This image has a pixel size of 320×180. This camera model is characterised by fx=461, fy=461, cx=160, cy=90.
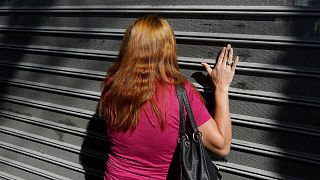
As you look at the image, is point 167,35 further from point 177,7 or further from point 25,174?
point 25,174

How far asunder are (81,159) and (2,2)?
1.75 metres

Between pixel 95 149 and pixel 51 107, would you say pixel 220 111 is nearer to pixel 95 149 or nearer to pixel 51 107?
pixel 95 149

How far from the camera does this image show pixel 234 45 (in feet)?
9.73

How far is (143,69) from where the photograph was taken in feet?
8.64

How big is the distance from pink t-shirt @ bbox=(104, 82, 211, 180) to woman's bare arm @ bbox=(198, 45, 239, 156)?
9 centimetres

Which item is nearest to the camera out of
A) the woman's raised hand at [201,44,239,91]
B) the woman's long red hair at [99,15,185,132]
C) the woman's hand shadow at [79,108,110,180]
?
the woman's long red hair at [99,15,185,132]

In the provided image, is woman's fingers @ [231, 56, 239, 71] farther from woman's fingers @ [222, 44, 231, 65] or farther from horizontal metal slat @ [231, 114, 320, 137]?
horizontal metal slat @ [231, 114, 320, 137]

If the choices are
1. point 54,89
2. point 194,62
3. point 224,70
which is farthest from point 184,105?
point 54,89

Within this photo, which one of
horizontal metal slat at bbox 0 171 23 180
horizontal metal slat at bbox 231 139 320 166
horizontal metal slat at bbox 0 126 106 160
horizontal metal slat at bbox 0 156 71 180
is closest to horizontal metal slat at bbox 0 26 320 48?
horizontal metal slat at bbox 231 139 320 166

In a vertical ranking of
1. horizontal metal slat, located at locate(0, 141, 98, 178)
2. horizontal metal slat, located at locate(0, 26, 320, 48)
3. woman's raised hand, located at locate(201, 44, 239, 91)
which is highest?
horizontal metal slat, located at locate(0, 26, 320, 48)

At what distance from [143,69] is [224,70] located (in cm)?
58

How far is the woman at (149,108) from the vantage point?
2625 mm

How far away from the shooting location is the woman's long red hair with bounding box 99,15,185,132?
2617 millimetres

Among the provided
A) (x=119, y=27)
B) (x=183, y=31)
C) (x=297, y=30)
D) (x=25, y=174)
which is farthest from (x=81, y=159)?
(x=297, y=30)
